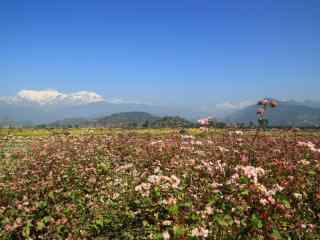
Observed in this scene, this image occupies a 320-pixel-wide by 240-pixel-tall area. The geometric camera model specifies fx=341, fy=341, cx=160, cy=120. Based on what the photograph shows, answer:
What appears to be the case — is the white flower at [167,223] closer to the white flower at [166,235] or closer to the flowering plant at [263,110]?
the white flower at [166,235]

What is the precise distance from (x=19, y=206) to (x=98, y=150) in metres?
5.80

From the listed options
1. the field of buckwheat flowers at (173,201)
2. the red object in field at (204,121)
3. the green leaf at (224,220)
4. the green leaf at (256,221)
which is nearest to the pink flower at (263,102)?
the field of buckwheat flowers at (173,201)

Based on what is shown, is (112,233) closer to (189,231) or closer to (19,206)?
(189,231)

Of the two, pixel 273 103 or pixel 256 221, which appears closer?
pixel 256 221

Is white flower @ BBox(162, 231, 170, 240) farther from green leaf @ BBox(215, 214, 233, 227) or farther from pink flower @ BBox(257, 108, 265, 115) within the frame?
pink flower @ BBox(257, 108, 265, 115)

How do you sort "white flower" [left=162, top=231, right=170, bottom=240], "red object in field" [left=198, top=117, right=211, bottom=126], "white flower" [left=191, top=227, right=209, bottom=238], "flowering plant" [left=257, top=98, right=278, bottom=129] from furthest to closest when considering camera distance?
"red object in field" [left=198, top=117, right=211, bottom=126], "flowering plant" [left=257, top=98, right=278, bottom=129], "white flower" [left=162, top=231, right=170, bottom=240], "white flower" [left=191, top=227, right=209, bottom=238]

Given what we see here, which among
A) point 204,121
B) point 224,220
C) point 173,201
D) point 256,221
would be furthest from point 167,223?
point 204,121

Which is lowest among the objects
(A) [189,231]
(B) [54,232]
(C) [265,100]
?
(B) [54,232]

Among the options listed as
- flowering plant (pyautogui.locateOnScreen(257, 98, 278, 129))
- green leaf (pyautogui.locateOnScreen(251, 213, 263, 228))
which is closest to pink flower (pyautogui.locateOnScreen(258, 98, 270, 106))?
flowering plant (pyautogui.locateOnScreen(257, 98, 278, 129))

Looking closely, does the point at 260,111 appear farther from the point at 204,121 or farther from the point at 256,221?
the point at 256,221

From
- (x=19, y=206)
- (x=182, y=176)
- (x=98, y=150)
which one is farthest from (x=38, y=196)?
(x=98, y=150)

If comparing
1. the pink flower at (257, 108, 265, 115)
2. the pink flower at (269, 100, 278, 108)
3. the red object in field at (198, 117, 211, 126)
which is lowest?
the red object in field at (198, 117, 211, 126)

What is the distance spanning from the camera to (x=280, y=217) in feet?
19.1

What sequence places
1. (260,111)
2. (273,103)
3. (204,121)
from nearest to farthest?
(273,103) → (260,111) → (204,121)
